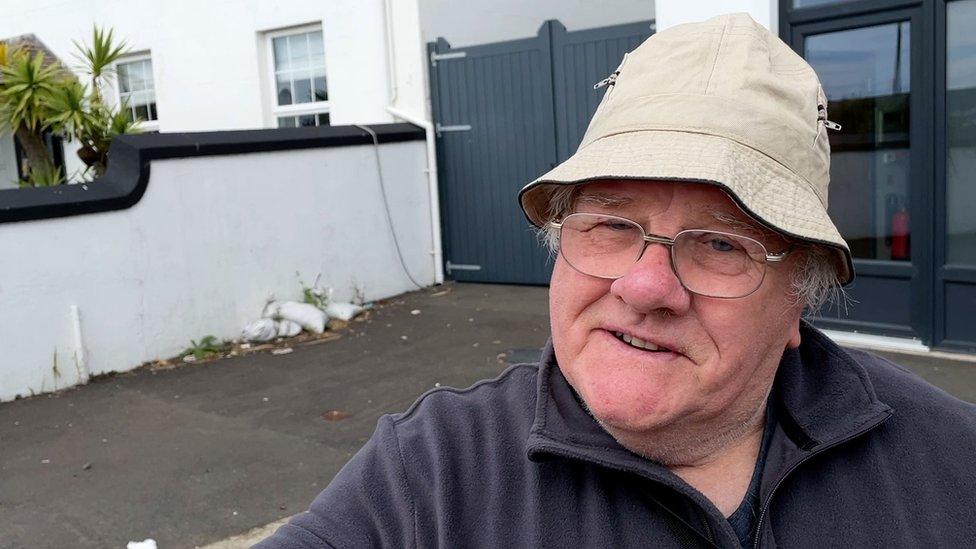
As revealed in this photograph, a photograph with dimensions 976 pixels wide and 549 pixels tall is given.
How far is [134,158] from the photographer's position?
7.37 metres

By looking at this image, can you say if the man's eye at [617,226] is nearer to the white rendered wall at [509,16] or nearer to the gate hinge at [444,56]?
the gate hinge at [444,56]

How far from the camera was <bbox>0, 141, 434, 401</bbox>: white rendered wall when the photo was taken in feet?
22.2

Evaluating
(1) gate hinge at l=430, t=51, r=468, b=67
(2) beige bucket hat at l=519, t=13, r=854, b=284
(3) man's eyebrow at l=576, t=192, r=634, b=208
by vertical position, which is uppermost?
(1) gate hinge at l=430, t=51, r=468, b=67

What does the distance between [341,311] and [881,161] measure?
4612mm

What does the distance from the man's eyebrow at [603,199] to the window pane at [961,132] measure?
17.3 feet

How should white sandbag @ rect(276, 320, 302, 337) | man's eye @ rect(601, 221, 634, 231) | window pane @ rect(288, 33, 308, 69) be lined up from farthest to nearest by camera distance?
window pane @ rect(288, 33, 308, 69) < white sandbag @ rect(276, 320, 302, 337) < man's eye @ rect(601, 221, 634, 231)

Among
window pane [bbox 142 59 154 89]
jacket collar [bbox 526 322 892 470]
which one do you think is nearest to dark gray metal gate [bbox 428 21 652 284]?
window pane [bbox 142 59 154 89]

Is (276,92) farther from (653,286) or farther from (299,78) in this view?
(653,286)

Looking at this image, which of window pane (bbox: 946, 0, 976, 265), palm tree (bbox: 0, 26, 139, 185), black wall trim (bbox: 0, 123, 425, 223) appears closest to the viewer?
window pane (bbox: 946, 0, 976, 265)

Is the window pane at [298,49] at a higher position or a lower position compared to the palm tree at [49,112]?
higher

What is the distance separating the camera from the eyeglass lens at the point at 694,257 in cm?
157

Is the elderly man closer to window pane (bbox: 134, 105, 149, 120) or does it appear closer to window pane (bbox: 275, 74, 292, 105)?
window pane (bbox: 275, 74, 292, 105)

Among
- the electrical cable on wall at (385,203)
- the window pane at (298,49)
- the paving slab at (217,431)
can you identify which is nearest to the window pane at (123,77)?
the window pane at (298,49)

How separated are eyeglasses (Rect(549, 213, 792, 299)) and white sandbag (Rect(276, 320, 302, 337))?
22.0ft
